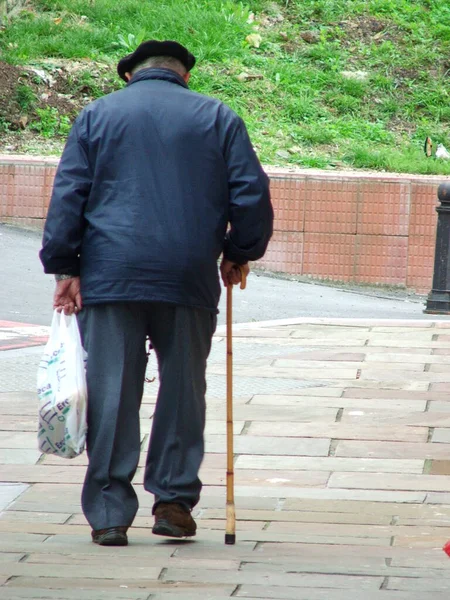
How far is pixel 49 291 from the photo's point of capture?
403 inches

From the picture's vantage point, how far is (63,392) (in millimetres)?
4043

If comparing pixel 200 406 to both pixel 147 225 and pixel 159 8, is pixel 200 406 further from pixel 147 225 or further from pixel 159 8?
pixel 159 8

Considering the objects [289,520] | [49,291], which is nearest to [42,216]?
[49,291]

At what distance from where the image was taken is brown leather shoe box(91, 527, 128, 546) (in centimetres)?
400

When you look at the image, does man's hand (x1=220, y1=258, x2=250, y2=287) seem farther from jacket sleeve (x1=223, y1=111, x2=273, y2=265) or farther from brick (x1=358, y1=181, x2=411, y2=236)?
brick (x1=358, y1=181, x2=411, y2=236)

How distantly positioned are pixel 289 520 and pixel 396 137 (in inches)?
407

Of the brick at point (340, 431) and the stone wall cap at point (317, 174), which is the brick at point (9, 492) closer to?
the brick at point (340, 431)

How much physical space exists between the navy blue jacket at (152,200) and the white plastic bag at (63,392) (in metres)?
0.16

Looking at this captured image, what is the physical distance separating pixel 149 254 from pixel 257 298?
6605mm

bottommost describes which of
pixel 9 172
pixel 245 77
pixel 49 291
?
pixel 49 291

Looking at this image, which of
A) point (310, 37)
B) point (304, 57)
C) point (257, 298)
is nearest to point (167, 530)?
point (257, 298)

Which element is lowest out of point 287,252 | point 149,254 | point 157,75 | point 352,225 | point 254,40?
point 287,252

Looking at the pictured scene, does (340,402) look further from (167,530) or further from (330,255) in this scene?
(330,255)

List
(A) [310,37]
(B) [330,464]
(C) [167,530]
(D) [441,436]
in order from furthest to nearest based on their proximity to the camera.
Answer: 1. (A) [310,37]
2. (D) [441,436]
3. (B) [330,464]
4. (C) [167,530]
